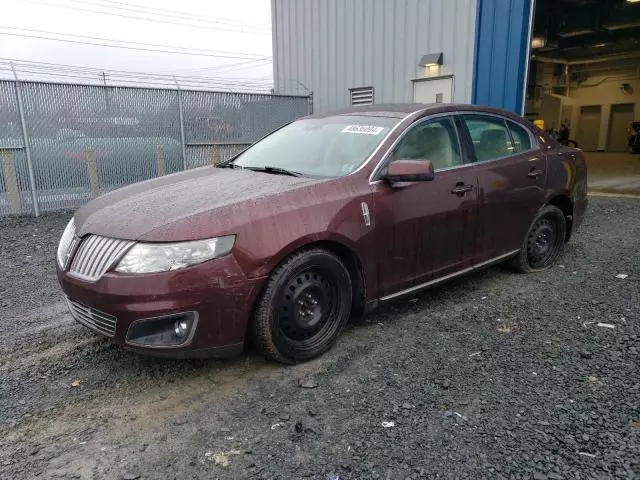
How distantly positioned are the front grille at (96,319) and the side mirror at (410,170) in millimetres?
1923

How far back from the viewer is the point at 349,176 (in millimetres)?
3248

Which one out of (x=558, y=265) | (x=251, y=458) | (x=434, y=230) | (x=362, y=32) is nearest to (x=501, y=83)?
(x=362, y=32)

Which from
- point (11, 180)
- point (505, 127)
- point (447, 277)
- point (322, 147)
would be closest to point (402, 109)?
point (322, 147)

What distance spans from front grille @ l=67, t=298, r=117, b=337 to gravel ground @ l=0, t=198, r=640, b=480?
1.29 feet

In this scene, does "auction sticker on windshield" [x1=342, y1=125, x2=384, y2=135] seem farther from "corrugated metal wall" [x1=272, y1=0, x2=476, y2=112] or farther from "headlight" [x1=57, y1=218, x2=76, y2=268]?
"corrugated metal wall" [x1=272, y1=0, x2=476, y2=112]

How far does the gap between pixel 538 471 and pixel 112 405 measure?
2183 mm

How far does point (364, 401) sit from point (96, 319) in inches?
61.4

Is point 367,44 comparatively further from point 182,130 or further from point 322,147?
point 322,147

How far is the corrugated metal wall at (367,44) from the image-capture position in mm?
9844

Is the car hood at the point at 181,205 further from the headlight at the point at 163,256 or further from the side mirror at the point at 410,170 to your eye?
the side mirror at the point at 410,170

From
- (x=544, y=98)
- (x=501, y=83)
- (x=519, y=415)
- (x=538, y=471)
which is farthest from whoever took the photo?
(x=544, y=98)

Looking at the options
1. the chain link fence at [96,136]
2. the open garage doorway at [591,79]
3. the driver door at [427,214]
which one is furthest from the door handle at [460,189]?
the open garage doorway at [591,79]

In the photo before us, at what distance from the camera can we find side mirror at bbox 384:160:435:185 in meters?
3.21

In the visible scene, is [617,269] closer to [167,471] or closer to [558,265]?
[558,265]
